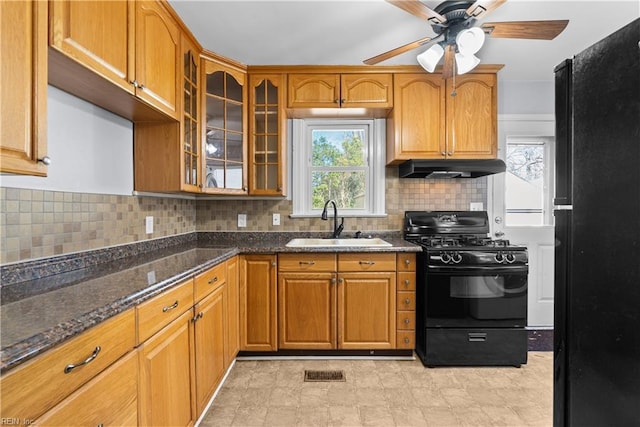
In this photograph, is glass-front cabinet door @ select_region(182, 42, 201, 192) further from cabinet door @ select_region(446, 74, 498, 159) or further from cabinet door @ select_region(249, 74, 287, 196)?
cabinet door @ select_region(446, 74, 498, 159)

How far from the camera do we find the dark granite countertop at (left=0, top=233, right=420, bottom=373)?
0.77 metres

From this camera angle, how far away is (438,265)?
2.42 m

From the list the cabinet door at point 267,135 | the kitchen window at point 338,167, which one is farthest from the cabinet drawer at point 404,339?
the cabinet door at point 267,135

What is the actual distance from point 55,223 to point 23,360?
1023mm

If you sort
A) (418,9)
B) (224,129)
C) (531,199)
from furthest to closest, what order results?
(531,199) < (224,129) < (418,9)

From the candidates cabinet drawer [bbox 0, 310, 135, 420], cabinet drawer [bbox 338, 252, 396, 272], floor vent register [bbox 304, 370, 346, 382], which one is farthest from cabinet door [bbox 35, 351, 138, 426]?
cabinet drawer [bbox 338, 252, 396, 272]

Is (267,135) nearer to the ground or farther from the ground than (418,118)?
nearer to the ground

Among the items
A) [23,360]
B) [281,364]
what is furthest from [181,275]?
[281,364]

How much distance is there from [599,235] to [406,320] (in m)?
1.81

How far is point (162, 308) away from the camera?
51.5 inches

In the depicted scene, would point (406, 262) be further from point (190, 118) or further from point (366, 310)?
point (190, 118)

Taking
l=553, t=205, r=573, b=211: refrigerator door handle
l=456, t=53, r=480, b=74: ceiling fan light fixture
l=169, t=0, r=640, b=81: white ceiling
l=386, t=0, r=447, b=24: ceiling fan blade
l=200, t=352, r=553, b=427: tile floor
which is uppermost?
l=169, t=0, r=640, b=81: white ceiling

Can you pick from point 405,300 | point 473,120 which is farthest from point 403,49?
point 405,300

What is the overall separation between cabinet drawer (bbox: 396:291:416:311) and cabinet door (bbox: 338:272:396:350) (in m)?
0.03
